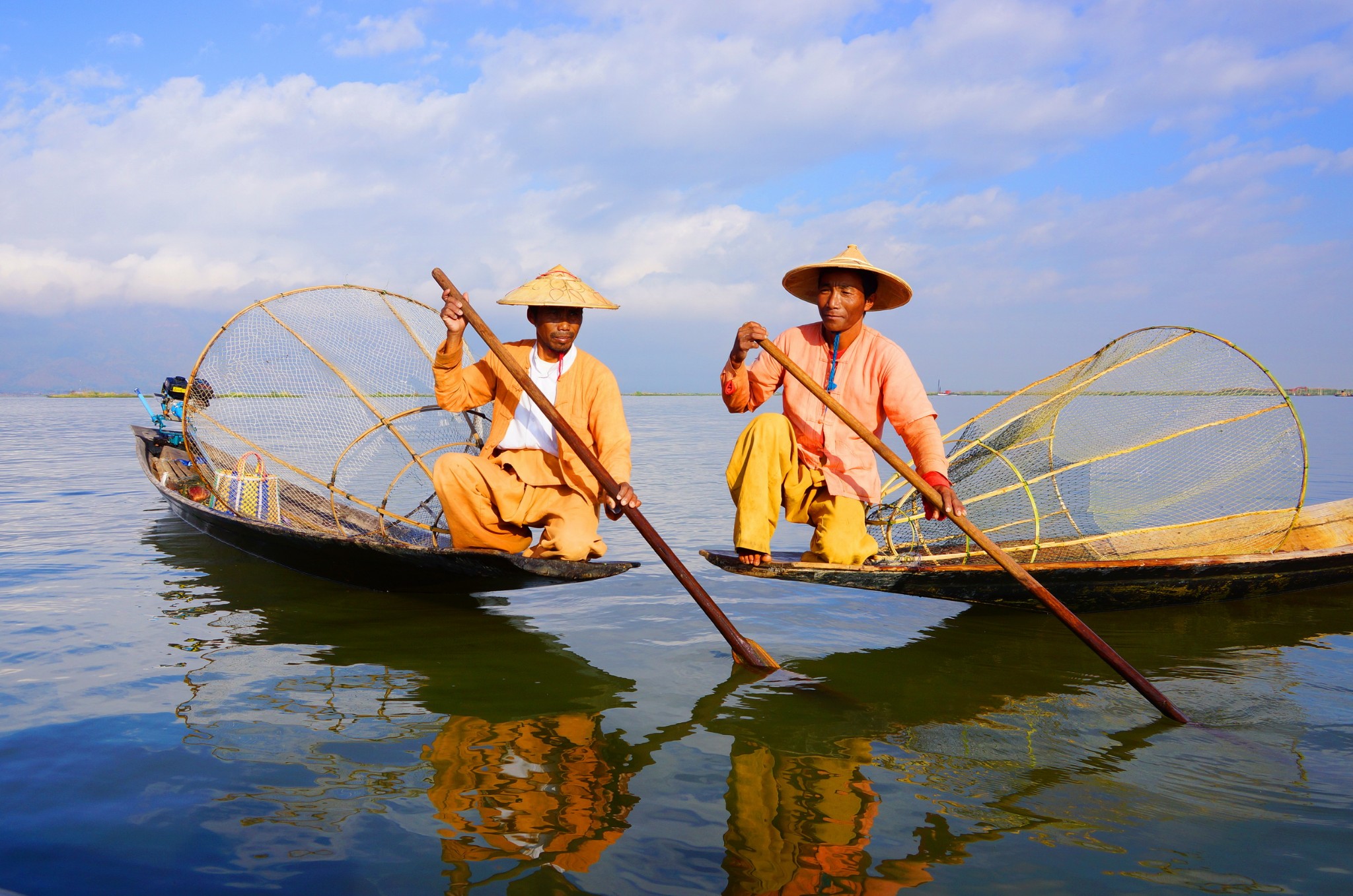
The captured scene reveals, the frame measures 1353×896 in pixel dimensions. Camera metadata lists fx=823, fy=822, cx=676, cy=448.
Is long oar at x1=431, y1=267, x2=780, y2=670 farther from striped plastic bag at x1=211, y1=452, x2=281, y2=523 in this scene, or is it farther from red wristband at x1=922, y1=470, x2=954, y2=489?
striped plastic bag at x1=211, y1=452, x2=281, y2=523

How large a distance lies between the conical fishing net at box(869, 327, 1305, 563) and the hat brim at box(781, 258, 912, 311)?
47.3 inches

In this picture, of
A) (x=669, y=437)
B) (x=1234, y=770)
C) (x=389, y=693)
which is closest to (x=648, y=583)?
(x=389, y=693)

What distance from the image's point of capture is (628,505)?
130 inches

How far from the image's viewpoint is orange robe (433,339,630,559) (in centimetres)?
Answer: 371

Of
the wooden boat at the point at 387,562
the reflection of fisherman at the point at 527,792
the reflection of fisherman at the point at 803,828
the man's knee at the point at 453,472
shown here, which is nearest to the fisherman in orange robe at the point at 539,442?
the man's knee at the point at 453,472

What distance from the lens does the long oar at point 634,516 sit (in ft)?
10.6

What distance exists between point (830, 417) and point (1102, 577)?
1.50m

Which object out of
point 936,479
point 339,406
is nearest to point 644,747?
point 936,479

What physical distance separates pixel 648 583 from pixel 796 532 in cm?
251

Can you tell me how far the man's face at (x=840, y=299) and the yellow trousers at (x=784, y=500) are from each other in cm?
51

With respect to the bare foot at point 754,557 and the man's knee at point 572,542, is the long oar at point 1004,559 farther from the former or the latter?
the man's knee at point 572,542

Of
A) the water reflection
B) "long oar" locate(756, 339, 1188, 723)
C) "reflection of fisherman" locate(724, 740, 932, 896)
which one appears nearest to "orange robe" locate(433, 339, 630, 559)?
the water reflection

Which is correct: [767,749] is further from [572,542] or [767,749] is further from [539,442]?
[539,442]

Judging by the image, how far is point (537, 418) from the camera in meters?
3.85
